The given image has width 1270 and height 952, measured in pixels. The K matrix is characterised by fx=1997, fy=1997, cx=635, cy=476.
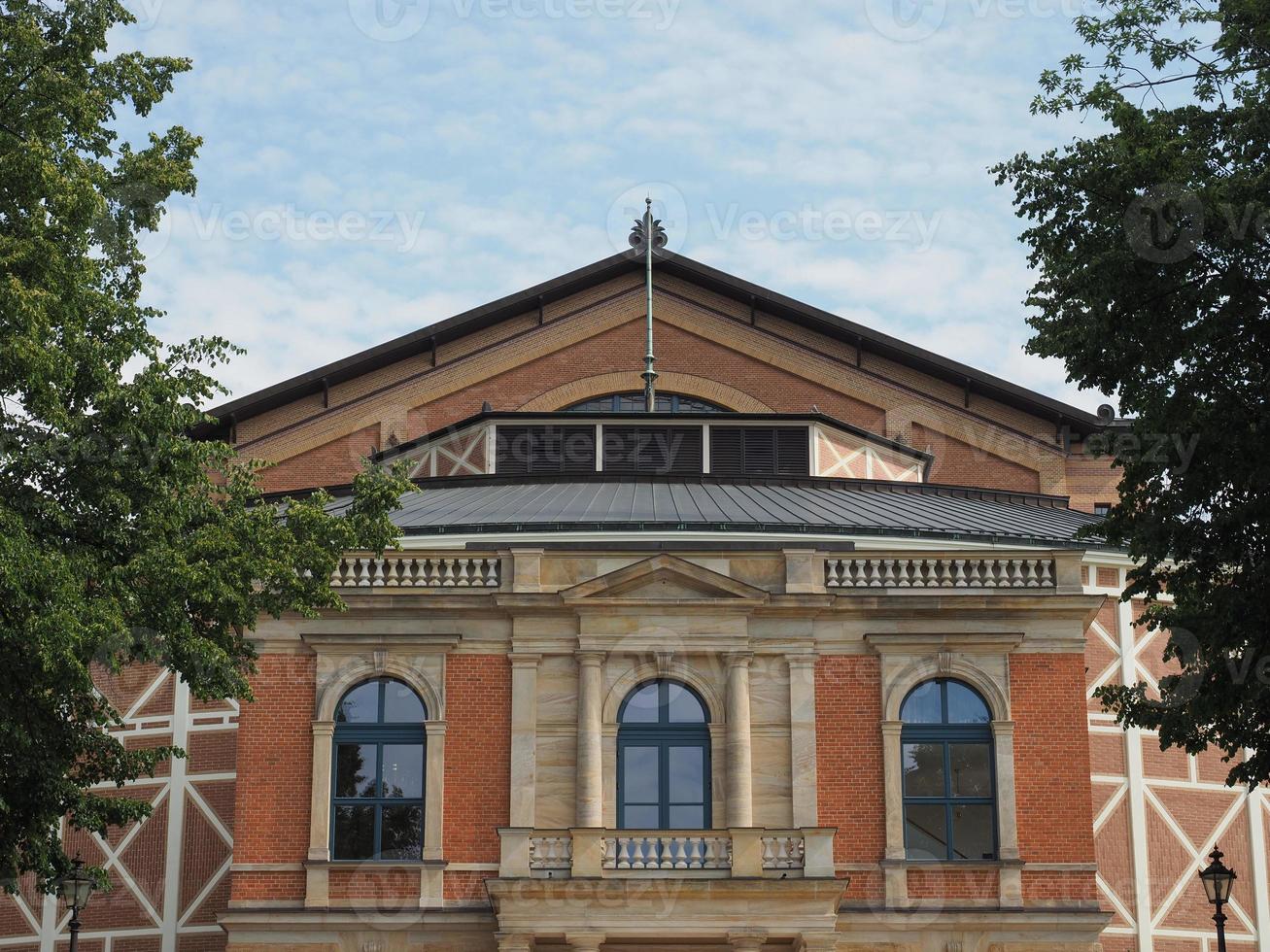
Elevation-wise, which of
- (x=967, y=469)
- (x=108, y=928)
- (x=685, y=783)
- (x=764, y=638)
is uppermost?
(x=967, y=469)

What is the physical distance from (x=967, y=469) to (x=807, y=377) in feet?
13.4

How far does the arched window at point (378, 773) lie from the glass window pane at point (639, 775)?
9.59 feet

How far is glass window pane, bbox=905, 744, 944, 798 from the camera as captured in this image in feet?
94.1

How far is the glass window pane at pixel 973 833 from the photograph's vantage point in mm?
28344

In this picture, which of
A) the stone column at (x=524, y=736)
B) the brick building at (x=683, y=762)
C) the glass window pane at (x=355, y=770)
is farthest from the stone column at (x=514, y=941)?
the glass window pane at (x=355, y=770)

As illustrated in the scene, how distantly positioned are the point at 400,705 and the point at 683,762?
4.20 meters

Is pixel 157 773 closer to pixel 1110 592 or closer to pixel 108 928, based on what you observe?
pixel 108 928

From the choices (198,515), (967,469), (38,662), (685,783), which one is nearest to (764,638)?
(685,783)

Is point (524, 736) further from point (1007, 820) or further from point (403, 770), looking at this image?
point (1007, 820)

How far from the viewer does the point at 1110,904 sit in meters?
30.7

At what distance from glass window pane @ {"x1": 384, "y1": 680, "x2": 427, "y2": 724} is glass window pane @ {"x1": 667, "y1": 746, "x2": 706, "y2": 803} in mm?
3693

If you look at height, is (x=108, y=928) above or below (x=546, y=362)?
below

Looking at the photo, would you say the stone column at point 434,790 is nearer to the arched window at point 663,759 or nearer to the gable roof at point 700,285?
the arched window at point 663,759

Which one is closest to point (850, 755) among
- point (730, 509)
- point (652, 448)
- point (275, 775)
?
point (730, 509)
